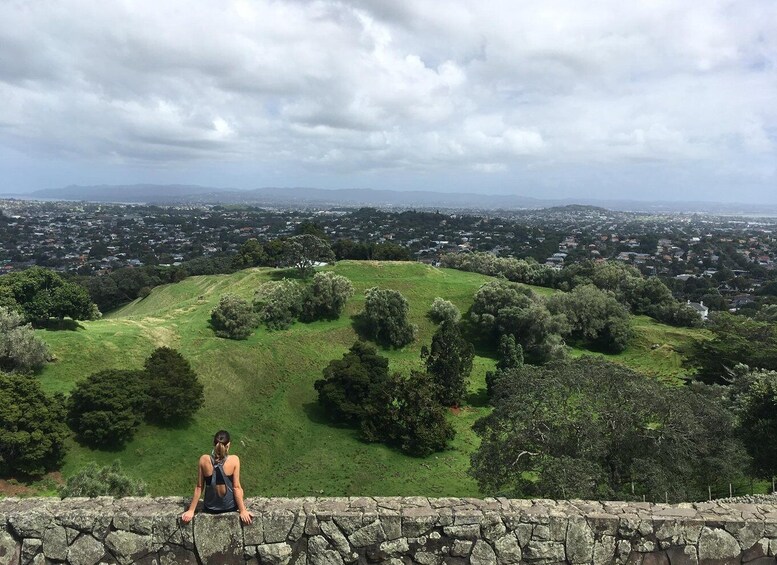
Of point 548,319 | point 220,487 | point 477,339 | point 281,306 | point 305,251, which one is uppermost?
point 220,487

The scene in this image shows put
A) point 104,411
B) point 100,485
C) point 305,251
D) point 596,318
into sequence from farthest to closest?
point 305,251, point 596,318, point 104,411, point 100,485

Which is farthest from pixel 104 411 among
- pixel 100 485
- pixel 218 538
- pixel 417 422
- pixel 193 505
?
pixel 218 538

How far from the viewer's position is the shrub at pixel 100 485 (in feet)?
45.2

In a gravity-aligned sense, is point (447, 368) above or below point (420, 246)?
above

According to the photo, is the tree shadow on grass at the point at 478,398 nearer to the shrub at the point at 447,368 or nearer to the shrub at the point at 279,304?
the shrub at the point at 447,368

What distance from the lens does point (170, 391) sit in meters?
21.9

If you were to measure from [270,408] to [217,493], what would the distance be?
22.3m

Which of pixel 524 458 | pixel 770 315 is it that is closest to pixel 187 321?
pixel 524 458

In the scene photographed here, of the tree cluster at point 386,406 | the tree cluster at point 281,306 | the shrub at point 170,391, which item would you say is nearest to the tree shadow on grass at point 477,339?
the tree cluster at point 281,306

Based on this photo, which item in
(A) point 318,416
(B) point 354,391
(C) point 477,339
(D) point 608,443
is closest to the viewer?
(D) point 608,443

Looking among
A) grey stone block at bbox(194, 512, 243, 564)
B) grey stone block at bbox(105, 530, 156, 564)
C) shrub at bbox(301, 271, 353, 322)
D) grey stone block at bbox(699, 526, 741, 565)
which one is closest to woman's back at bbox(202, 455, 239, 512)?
grey stone block at bbox(194, 512, 243, 564)

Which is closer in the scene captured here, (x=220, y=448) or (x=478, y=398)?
(x=220, y=448)

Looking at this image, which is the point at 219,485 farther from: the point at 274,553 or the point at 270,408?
the point at 270,408

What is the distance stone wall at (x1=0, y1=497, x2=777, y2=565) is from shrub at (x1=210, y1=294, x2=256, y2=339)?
27686mm
